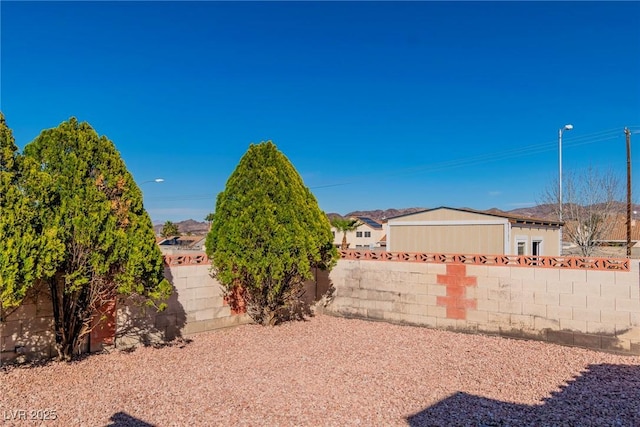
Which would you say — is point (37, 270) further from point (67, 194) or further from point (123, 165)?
point (123, 165)

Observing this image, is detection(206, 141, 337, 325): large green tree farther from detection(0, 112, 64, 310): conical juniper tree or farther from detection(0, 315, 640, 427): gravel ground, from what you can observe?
detection(0, 112, 64, 310): conical juniper tree

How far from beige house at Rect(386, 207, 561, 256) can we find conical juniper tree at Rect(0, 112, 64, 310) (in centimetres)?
1012

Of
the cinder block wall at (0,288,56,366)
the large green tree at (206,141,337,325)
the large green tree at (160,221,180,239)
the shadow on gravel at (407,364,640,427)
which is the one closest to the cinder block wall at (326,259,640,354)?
the large green tree at (206,141,337,325)

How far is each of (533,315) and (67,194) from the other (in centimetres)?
783

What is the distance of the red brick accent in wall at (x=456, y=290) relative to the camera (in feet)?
26.3

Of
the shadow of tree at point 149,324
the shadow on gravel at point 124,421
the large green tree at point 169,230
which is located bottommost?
the shadow on gravel at point 124,421

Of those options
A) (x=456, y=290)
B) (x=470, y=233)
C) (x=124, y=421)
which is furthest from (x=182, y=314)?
(x=470, y=233)

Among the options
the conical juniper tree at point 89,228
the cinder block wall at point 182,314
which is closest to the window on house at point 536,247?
the cinder block wall at point 182,314

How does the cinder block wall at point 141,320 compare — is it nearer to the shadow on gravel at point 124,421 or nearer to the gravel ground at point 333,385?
the gravel ground at point 333,385

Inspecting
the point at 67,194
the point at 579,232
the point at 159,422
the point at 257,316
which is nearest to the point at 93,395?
the point at 159,422

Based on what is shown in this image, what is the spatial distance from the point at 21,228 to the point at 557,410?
6255mm

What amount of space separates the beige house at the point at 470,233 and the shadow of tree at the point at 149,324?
7.77 m

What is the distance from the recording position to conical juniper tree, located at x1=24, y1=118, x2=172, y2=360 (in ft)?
16.8

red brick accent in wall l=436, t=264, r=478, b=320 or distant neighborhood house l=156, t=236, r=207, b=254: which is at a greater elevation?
distant neighborhood house l=156, t=236, r=207, b=254
